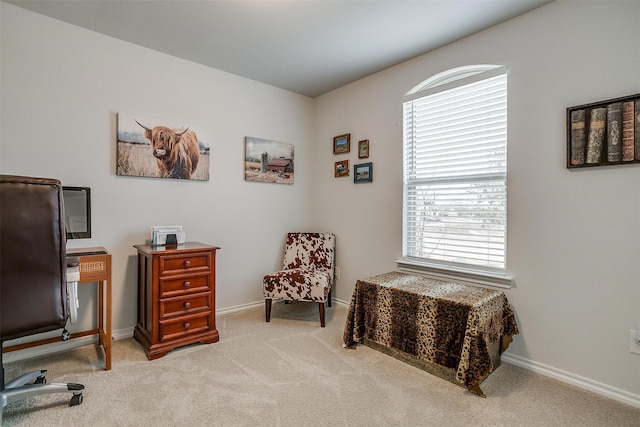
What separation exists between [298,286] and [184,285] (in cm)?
101

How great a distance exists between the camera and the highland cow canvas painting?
8.58 feet

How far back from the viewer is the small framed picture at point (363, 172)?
3.25 metres

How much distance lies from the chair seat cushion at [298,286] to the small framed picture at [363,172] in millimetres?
1107

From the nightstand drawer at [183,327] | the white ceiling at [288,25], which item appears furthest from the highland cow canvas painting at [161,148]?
the nightstand drawer at [183,327]

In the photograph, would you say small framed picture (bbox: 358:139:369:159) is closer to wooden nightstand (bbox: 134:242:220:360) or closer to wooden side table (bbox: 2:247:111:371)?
wooden nightstand (bbox: 134:242:220:360)

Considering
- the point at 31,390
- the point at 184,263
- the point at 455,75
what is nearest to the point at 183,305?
the point at 184,263

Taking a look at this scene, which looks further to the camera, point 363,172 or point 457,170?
point 363,172

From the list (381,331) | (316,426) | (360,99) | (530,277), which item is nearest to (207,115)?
(360,99)

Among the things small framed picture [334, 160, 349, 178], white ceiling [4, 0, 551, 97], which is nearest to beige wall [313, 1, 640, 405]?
white ceiling [4, 0, 551, 97]

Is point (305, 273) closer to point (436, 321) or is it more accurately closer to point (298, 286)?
point (298, 286)

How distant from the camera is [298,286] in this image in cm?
294

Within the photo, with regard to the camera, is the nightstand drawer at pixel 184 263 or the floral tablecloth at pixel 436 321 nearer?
the floral tablecloth at pixel 436 321

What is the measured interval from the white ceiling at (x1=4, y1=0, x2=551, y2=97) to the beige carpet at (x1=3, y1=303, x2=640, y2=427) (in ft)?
8.19

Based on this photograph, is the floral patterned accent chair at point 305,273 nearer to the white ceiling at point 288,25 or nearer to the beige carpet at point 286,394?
the beige carpet at point 286,394
